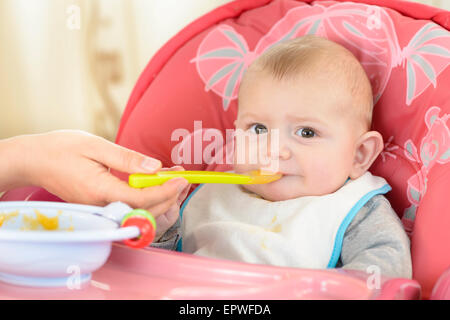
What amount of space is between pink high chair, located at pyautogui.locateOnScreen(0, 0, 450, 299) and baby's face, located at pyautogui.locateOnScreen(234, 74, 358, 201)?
11 centimetres

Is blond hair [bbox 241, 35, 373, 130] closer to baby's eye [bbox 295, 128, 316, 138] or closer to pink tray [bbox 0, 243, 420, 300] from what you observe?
baby's eye [bbox 295, 128, 316, 138]

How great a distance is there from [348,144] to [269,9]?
38cm

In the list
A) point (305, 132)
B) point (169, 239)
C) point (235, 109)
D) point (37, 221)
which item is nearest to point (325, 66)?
point (305, 132)

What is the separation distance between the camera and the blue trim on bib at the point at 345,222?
0.88 m

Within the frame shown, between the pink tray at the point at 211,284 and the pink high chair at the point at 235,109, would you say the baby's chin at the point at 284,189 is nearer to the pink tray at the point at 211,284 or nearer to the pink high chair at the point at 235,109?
the pink high chair at the point at 235,109

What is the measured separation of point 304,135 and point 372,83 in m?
0.18

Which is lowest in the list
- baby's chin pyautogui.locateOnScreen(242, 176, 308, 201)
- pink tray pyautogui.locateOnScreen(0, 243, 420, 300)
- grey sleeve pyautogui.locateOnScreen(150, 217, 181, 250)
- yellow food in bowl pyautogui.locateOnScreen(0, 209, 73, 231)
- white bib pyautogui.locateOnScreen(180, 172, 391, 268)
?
grey sleeve pyautogui.locateOnScreen(150, 217, 181, 250)

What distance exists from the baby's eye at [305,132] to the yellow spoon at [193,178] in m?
0.08

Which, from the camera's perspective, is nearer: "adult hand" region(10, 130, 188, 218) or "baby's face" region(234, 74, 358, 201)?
"adult hand" region(10, 130, 188, 218)

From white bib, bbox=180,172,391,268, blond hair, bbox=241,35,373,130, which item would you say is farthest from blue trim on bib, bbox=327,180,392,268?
blond hair, bbox=241,35,373,130

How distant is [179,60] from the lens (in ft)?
3.84

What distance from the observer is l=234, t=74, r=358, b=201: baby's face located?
2.96 feet
